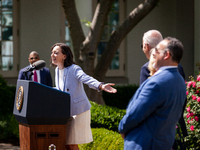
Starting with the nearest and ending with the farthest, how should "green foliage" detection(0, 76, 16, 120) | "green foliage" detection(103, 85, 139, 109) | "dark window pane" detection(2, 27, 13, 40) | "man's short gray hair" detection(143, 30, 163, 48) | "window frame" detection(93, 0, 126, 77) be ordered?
"man's short gray hair" detection(143, 30, 163, 48) → "green foliage" detection(0, 76, 16, 120) → "green foliage" detection(103, 85, 139, 109) → "dark window pane" detection(2, 27, 13, 40) → "window frame" detection(93, 0, 126, 77)

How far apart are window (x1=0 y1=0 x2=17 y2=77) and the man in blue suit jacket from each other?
29.4 ft

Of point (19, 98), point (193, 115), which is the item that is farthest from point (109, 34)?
point (19, 98)

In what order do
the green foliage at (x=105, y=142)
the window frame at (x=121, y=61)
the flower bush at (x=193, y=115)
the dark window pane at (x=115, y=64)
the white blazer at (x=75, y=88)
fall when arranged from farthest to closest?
the dark window pane at (x=115, y=64) < the window frame at (x=121, y=61) < the flower bush at (x=193, y=115) < the green foliage at (x=105, y=142) < the white blazer at (x=75, y=88)

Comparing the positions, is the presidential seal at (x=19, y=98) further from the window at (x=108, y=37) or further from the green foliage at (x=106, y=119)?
the window at (x=108, y=37)

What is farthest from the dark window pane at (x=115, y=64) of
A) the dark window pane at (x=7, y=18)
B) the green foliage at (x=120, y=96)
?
the dark window pane at (x=7, y=18)

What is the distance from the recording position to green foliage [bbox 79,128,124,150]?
4.79 meters

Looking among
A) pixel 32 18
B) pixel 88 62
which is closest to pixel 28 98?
pixel 88 62

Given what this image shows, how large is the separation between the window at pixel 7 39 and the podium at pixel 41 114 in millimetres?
7459

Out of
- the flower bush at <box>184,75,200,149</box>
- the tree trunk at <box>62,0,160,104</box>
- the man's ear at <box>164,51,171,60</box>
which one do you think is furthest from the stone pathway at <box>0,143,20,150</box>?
the man's ear at <box>164,51,171,60</box>

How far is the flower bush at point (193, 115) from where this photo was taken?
5180mm

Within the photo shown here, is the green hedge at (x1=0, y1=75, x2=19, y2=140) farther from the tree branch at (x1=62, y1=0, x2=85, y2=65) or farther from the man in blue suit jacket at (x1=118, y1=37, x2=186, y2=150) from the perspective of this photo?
the man in blue suit jacket at (x1=118, y1=37, x2=186, y2=150)

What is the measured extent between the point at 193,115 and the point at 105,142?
1.52 metres

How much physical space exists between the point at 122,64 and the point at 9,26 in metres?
4.03

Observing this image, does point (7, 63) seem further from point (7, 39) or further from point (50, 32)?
point (50, 32)
